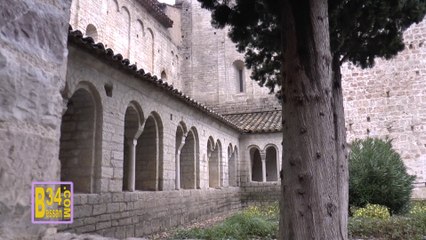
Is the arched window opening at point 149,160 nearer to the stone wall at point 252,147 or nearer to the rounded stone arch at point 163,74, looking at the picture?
the stone wall at point 252,147

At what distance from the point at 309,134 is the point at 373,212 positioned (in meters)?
6.54

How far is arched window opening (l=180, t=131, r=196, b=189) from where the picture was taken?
11.3 meters

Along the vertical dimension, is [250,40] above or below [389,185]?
above

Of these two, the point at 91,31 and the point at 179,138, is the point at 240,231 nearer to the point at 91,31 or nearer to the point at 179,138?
the point at 179,138

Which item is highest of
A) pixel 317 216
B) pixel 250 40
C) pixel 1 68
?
pixel 250 40

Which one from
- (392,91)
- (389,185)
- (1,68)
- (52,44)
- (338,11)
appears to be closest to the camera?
(1,68)

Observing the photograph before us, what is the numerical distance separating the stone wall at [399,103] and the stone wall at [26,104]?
1646cm

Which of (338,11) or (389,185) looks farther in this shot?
(389,185)

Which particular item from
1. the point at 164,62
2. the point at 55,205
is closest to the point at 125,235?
the point at 55,205

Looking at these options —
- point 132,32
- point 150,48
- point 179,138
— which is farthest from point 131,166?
point 150,48

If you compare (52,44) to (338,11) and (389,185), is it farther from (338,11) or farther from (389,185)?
(389,185)

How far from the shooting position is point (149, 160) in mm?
8977

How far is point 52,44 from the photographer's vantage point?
4.56 ft

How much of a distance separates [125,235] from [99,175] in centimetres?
147
